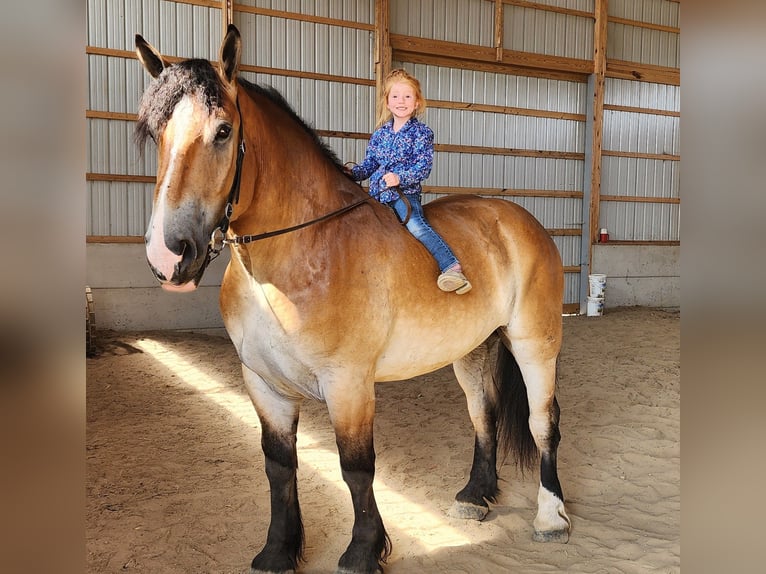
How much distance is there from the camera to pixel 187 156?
1.73 m

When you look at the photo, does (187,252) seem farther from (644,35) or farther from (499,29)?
(644,35)

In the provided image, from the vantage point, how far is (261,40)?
7.74 m

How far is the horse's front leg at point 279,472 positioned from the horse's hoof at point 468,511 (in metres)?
0.85

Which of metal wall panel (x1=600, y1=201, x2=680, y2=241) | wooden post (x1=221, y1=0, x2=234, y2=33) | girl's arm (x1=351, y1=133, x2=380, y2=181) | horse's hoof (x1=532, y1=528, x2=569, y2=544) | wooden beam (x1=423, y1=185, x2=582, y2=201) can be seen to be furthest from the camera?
metal wall panel (x1=600, y1=201, x2=680, y2=241)

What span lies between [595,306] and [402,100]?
7.86 metres

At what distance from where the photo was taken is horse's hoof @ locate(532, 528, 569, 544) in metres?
2.79

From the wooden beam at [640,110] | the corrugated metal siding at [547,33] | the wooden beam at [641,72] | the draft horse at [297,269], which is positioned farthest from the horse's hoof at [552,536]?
the wooden beam at [641,72]

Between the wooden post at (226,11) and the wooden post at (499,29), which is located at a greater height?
the wooden post at (499,29)

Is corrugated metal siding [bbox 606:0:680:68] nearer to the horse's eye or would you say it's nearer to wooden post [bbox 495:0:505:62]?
wooden post [bbox 495:0:505:62]

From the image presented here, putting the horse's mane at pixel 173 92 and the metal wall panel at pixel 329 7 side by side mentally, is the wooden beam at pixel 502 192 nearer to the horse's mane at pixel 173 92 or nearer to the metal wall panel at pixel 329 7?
the metal wall panel at pixel 329 7

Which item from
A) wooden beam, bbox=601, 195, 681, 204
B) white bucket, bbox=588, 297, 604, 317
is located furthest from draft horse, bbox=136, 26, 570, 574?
wooden beam, bbox=601, 195, 681, 204

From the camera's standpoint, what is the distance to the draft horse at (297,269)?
176 centimetres
